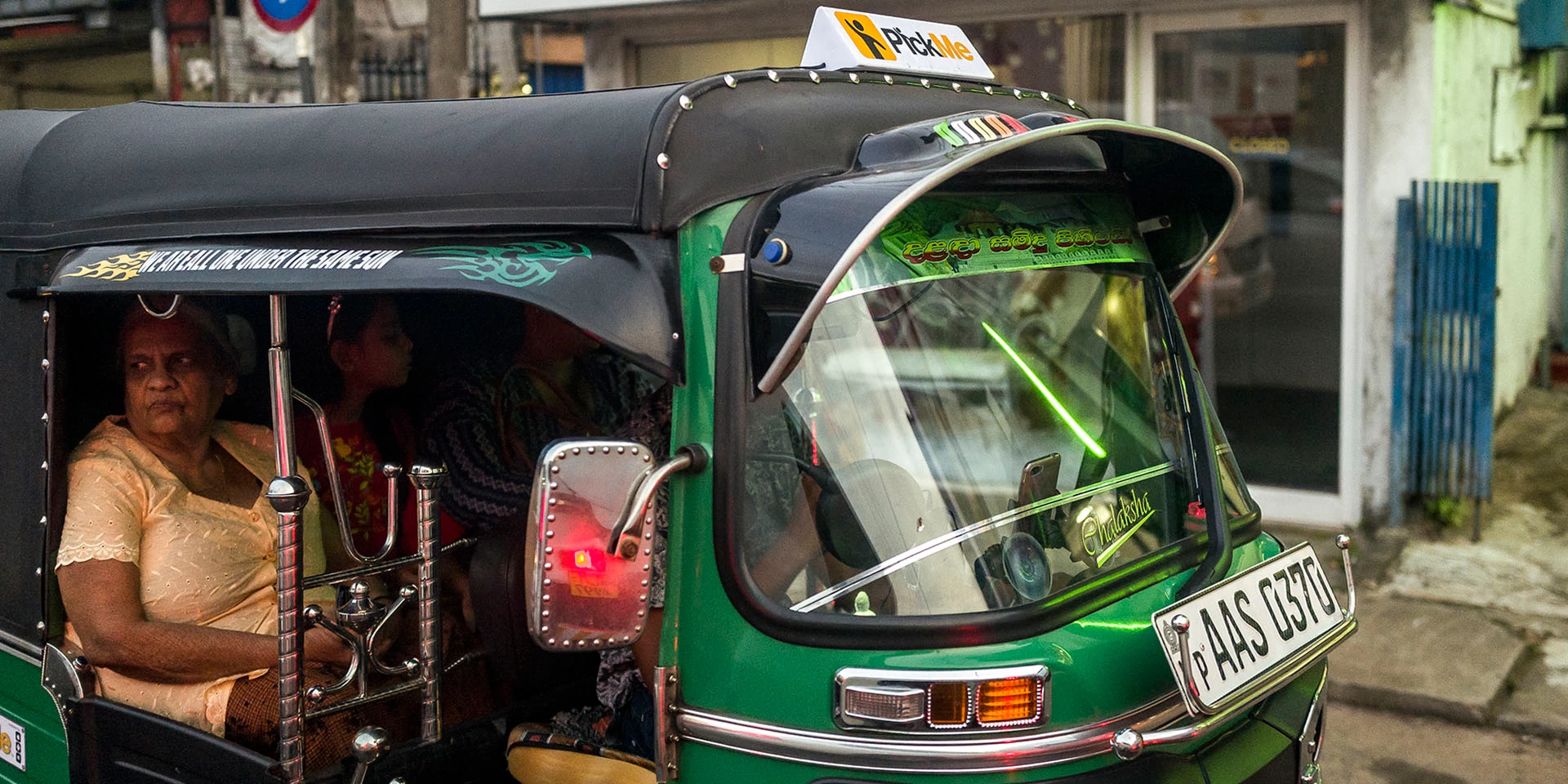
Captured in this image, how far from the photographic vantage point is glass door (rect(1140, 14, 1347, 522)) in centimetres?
727

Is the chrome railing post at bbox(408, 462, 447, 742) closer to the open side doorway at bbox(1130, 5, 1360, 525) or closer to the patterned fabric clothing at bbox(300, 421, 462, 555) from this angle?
the patterned fabric clothing at bbox(300, 421, 462, 555)

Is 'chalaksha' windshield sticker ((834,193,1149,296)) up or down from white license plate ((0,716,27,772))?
up

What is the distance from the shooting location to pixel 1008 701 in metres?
2.11

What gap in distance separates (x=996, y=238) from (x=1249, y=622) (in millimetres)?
811

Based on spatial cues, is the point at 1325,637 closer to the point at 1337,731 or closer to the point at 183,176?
the point at 183,176

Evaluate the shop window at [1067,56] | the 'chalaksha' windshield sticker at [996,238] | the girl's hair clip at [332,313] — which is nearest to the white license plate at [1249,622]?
the 'chalaksha' windshield sticker at [996,238]

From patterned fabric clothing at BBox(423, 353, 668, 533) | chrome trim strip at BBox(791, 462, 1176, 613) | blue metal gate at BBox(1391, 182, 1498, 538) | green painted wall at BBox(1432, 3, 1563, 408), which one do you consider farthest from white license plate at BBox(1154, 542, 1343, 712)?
green painted wall at BBox(1432, 3, 1563, 408)

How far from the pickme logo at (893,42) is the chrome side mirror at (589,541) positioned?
44.5 inches

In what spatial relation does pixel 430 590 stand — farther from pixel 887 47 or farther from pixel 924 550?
pixel 887 47

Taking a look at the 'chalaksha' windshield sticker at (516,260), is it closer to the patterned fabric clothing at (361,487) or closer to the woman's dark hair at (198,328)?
the woman's dark hair at (198,328)

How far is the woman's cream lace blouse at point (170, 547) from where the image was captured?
2990 mm

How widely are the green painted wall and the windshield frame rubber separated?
5750mm

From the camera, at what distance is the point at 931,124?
2373mm

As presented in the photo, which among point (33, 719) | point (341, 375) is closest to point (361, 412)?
point (341, 375)
